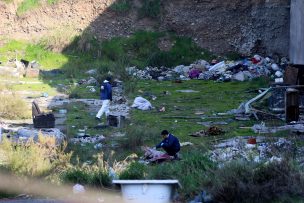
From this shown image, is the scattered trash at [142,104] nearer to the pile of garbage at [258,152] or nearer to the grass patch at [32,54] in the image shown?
the pile of garbage at [258,152]

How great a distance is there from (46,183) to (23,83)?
18.5 m

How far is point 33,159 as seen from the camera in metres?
13.0

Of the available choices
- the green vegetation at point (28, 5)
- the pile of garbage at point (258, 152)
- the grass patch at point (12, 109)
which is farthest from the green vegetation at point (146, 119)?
the green vegetation at point (28, 5)

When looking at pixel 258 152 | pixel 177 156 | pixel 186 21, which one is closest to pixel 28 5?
pixel 186 21

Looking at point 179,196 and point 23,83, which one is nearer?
point 179,196

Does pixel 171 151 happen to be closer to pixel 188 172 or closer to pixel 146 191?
pixel 188 172

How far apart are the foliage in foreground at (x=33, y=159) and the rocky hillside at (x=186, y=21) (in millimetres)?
24397

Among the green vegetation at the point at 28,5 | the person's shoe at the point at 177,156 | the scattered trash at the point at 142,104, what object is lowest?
the person's shoe at the point at 177,156

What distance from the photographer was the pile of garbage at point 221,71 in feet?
107

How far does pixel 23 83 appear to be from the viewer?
100 ft

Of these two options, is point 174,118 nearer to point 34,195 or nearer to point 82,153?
point 82,153

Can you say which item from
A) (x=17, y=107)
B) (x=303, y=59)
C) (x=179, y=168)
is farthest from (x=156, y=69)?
(x=179, y=168)

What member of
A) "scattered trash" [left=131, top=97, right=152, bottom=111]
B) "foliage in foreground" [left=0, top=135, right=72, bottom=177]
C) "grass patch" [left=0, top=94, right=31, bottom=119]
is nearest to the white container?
"foliage in foreground" [left=0, top=135, right=72, bottom=177]

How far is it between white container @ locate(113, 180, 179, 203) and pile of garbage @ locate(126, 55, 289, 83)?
21167 millimetres
